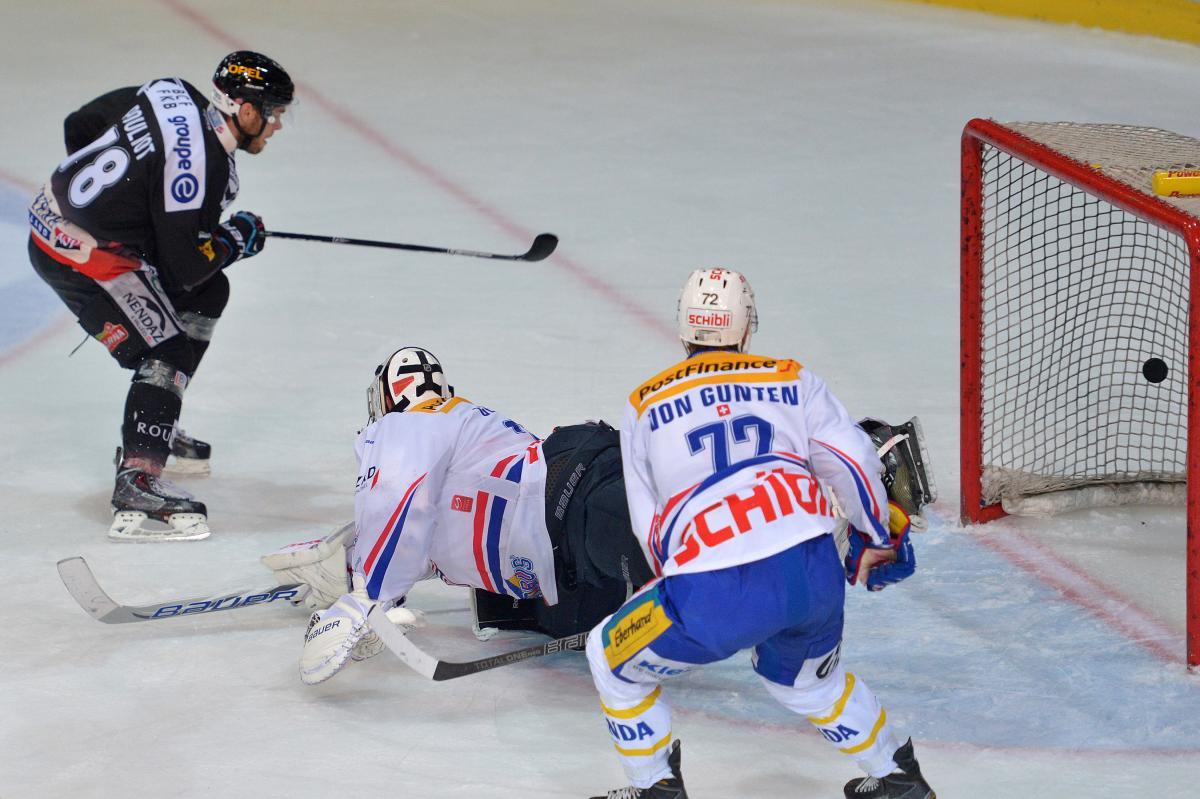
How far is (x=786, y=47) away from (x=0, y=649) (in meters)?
5.35

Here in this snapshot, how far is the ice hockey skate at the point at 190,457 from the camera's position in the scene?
4473 mm

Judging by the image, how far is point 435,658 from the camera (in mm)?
3273

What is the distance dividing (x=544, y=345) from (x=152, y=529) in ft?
4.91

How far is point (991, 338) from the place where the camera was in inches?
201

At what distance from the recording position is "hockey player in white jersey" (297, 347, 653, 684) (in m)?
3.15

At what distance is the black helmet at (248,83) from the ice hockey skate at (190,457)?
910mm

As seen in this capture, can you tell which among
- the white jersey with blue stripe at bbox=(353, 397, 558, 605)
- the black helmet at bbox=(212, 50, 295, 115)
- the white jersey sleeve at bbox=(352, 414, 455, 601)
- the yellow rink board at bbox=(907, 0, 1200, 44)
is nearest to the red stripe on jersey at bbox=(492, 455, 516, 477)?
the white jersey with blue stripe at bbox=(353, 397, 558, 605)

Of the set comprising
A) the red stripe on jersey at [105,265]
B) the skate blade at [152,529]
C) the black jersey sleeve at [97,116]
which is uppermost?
the black jersey sleeve at [97,116]

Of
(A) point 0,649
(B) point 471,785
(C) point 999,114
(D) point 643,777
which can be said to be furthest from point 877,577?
(C) point 999,114

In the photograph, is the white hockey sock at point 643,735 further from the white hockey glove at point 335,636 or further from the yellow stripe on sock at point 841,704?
the white hockey glove at point 335,636

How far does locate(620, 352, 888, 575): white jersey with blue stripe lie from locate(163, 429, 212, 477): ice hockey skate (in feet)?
6.58

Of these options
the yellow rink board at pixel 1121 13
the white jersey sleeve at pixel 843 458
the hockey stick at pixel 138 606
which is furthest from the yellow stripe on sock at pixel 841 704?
the yellow rink board at pixel 1121 13

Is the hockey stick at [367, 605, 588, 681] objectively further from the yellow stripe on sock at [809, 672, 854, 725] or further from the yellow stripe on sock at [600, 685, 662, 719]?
the yellow stripe on sock at [809, 672, 854, 725]

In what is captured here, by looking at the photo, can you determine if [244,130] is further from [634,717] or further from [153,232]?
[634,717]
